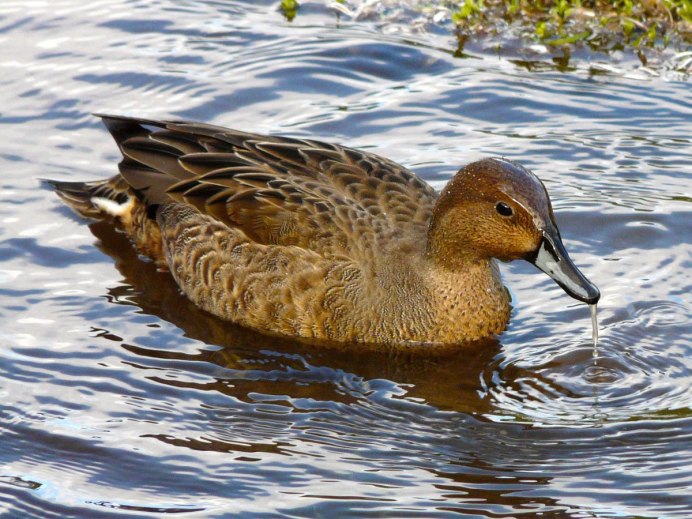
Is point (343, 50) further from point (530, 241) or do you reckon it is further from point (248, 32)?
point (530, 241)

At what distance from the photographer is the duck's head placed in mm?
7191

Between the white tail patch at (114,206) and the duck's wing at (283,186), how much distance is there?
0.35 m

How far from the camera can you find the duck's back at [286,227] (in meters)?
7.69

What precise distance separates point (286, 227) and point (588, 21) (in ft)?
15.4

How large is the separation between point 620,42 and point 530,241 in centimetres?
445

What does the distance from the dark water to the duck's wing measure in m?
0.66

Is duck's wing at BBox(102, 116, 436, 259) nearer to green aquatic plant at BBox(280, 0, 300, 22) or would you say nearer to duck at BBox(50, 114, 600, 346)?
duck at BBox(50, 114, 600, 346)

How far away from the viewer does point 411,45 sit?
1131 cm

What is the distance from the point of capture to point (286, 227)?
784 cm

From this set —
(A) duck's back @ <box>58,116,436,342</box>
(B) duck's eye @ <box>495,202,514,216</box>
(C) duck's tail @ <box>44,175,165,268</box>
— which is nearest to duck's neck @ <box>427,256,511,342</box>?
(A) duck's back @ <box>58,116,436,342</box>

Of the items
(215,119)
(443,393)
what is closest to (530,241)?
(443,393)

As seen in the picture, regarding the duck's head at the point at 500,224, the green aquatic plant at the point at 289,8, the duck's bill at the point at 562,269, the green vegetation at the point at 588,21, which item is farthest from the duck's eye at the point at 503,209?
the green aquatic plant at the point at 289,8

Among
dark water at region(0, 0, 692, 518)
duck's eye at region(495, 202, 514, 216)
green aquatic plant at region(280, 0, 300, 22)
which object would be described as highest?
green aquatic plant at region(280, 0, 300, 22)

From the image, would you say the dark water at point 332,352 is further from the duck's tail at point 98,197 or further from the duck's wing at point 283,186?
the duck's wing at point 283,186
